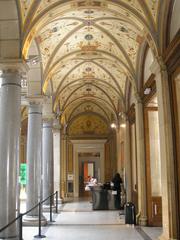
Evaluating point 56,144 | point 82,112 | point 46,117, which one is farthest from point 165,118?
point 82,112

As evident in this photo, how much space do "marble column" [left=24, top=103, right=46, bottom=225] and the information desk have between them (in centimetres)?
456

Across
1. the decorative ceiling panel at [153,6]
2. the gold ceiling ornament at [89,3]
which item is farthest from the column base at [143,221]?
the gold ceiling ornament at [89,3]

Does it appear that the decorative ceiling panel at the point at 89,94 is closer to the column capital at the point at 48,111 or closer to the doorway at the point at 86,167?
the column capital at the point at 48,111

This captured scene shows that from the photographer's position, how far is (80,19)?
9.59 metres

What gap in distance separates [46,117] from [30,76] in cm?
309

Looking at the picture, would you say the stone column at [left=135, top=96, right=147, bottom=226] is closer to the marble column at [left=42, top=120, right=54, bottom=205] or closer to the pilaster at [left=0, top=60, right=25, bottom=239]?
the pilaster at [left=0, top=60, right=25, bottom=239]

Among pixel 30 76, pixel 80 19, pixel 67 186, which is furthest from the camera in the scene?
pixel 67 186

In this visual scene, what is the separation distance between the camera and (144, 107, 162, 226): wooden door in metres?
9.74

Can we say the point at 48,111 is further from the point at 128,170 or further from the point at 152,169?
the point at 152,169

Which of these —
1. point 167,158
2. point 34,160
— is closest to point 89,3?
point 167,158

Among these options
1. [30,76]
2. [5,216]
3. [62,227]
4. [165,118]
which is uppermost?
[30,76]

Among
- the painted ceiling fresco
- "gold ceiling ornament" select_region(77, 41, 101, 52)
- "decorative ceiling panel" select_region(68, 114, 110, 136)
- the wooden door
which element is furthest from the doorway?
the wooden door

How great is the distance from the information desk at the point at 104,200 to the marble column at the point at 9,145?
7.65m

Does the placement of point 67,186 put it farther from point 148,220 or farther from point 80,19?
point 80,19
